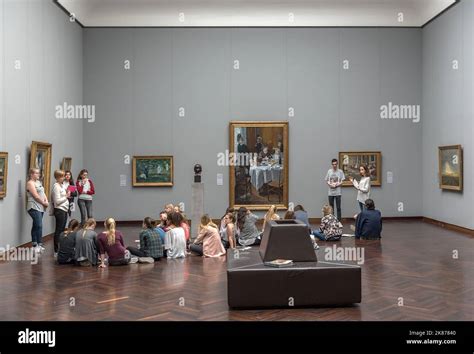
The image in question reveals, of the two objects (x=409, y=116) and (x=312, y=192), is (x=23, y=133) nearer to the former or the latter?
(x=312, y=192)

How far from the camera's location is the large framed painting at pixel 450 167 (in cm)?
1540

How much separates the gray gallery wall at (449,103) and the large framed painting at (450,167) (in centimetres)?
20

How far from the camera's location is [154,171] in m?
18.0

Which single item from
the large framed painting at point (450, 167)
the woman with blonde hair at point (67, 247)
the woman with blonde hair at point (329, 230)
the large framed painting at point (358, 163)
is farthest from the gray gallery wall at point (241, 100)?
the woman with blonde hair at point (67, 247)

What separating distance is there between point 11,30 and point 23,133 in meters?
2.45

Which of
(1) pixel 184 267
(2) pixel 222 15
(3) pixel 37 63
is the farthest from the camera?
(2) pixel 222 15

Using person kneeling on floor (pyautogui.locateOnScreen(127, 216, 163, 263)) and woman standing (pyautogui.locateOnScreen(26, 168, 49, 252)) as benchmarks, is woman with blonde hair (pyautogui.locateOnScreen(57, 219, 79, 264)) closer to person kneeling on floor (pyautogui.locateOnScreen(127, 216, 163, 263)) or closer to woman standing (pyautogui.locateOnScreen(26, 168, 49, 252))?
person kneeling on floor (pyautogui.locateOnScreen(127, 216, 163, 263))

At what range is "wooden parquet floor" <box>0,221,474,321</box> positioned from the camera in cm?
698

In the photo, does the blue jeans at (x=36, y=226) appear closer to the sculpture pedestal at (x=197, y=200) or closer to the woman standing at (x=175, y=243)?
the woman standing at (x=175, y=243)

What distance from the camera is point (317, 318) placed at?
6.83 m

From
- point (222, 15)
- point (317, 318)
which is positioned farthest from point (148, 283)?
point (222, 15)

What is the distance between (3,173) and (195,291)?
5.78 m

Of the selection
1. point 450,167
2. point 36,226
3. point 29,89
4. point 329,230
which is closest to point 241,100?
point 329,230
